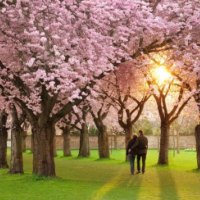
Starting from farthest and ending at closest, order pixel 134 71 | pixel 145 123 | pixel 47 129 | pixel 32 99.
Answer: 1. pixel 145 123
2. pixel 134 71
3. pixel 47 129
4. pixel 32 99

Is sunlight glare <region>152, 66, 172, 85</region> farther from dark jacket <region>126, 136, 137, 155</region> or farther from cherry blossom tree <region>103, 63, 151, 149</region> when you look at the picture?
dark jacket <region>126, 136, 137, 155</region>

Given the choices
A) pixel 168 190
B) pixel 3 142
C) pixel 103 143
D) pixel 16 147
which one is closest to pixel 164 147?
pixel 103 143

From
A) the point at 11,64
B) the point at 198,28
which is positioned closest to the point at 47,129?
the point at 11,64

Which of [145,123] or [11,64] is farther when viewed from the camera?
[145,123]

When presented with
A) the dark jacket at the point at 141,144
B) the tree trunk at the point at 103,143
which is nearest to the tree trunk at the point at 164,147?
the tree trunk at the point at 103,143

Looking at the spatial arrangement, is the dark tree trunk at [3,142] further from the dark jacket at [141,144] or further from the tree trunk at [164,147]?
the tree trunk at [164,147]

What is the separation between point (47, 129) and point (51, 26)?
664 cm

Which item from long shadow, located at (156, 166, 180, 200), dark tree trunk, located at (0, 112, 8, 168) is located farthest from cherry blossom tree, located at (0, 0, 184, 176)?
dark tree trunk, located at (0, 112, 8, 168)

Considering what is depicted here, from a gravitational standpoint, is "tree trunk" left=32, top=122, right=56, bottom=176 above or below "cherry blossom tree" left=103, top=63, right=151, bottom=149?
below

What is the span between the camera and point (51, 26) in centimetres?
1833

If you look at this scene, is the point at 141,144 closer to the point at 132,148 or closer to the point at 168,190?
the point at 132,148

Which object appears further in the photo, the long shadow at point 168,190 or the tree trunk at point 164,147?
the tree trunk at point 164,147

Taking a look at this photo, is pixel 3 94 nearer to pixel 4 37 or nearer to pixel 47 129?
pixel 47 129

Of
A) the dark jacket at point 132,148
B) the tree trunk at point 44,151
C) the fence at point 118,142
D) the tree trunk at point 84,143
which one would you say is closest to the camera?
the tree trunk at point 44,151
